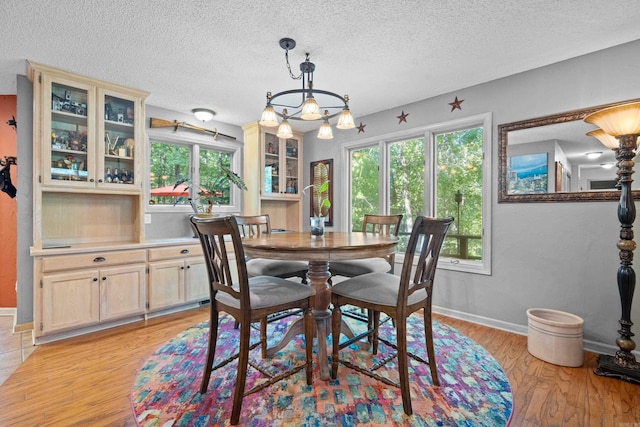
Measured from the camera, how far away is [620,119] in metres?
2.01

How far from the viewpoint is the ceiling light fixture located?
12.5ft

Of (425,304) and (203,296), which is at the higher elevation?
(425,304)

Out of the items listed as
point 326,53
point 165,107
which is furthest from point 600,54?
point 165,107

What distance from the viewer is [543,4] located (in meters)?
1.92

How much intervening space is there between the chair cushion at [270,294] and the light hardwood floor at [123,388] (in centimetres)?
79

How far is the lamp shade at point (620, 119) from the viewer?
1.96 meters

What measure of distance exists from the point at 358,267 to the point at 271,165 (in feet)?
7.88

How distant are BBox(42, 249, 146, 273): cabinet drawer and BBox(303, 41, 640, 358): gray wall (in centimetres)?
324

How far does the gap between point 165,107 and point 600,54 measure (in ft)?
14.4

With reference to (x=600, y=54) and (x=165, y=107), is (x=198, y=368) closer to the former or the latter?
(x=165, y=107)

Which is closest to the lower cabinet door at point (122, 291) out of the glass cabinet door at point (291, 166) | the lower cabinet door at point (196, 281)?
the lower cabinet door at point (196, 281)

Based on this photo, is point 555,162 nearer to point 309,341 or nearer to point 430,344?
point 430,344

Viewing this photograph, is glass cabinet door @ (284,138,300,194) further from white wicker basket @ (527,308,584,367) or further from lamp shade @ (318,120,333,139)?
white wicker basket @ (527,308,584,367)

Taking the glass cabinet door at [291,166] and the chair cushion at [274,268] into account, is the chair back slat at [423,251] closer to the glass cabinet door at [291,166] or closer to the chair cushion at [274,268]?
the chair cushion at [274,268]
